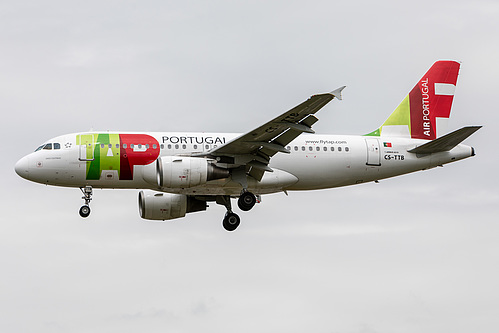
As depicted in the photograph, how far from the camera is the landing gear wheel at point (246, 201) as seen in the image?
4684 centimetres

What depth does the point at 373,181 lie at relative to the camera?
50.0 m

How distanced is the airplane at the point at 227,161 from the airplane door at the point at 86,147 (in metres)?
0.04

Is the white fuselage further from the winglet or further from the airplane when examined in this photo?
the winglet

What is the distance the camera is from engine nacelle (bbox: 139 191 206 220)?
5050 centimetres

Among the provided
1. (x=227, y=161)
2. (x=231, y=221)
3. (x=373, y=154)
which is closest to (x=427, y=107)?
(x=373, y=154)

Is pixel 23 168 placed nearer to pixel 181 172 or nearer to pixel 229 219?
pixel 181 172

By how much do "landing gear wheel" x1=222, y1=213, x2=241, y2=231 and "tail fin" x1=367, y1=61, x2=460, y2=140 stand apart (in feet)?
25.1

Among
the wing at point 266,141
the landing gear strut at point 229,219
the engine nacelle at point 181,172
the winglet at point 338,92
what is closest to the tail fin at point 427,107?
the wing at point 266,141

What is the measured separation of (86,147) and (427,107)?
17.2 meters

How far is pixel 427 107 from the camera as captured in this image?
52.7 metres

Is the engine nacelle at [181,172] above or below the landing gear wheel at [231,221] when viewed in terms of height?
above

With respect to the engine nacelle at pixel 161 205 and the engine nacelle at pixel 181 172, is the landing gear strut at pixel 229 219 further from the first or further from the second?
the engine nacelle at pixel 181 172

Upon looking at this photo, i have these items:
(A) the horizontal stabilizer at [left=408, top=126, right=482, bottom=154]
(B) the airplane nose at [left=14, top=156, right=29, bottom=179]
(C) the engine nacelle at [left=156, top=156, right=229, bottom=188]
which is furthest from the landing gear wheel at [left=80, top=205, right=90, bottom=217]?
(A) the horizontal stabilizer at [left=408, top=126, right=482, bottom=154]

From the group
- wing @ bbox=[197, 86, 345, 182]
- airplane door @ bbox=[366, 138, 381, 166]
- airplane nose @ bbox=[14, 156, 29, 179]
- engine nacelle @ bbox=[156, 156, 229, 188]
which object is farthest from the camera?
airplane door @ bbox=[366, 138, 381, 166]
